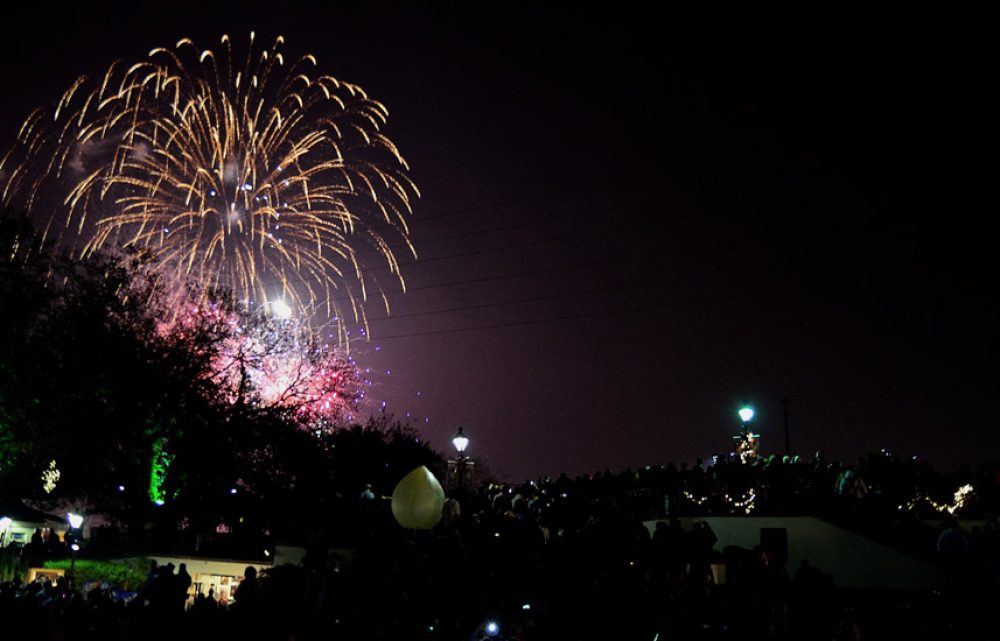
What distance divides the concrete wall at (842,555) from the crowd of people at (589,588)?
0.27 metres

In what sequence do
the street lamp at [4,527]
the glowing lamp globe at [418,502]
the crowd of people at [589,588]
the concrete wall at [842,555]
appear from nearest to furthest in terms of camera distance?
the crowd of people at [589,588]
the concrete wall at [842,555]
the glowing lamp globe at [418,502]
the street lamp at [4,527]

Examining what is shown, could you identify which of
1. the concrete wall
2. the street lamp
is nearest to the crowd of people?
the concrete wall

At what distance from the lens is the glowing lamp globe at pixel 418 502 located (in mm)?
22062

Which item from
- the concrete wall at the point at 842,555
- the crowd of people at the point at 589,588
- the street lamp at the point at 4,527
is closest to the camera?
the crowd of people at the point at 589,588

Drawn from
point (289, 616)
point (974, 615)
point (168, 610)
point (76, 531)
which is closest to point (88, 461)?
point (76, 531)

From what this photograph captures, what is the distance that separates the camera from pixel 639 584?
45.6 feet

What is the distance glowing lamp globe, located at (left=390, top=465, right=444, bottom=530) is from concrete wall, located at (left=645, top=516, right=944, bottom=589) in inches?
281

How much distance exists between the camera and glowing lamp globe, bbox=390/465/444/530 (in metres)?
22.1

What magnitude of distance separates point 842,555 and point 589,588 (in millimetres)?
8091

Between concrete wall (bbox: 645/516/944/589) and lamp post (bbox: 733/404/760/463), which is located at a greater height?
lamp post (bbox: 733/404/760/463)

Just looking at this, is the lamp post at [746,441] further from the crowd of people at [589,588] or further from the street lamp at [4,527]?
the street lamp at [4,527]

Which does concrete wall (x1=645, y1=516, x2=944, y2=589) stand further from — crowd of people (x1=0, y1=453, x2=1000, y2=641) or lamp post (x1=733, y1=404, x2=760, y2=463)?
lamp post (x1=733, y1=404, x2=760, y2=463)

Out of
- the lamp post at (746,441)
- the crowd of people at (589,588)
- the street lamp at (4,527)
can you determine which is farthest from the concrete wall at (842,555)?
the street lamp at (4,527)

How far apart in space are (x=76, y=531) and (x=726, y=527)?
2487cm
